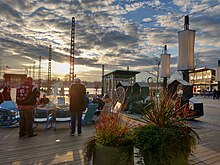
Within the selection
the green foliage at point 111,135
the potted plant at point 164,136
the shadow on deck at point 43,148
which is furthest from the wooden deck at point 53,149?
the potted plant at point 164,136

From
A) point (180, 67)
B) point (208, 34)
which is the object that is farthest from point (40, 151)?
A: point (208, 34)

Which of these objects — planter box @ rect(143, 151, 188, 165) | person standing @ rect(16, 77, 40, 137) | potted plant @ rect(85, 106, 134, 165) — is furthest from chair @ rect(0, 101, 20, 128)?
planter box @ rect(143, 151, 188, 165)

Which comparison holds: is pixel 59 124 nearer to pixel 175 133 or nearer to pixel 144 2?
pixel 175 133

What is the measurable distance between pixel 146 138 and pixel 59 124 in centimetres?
461

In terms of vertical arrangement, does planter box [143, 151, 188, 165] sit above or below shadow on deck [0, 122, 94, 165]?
above

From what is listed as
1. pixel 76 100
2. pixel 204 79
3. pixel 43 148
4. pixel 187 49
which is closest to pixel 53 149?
pixel 43 148

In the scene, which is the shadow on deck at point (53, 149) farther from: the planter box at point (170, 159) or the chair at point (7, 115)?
the planter box at point (170, 159)

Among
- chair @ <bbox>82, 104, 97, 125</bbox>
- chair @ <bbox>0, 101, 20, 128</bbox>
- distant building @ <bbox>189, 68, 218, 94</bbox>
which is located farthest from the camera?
distant building @ <bbox>189, 68, 218, 94</bbox>

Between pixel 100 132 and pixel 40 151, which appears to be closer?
pixel 100 132

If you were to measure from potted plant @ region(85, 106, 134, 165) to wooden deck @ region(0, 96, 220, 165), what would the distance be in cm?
71

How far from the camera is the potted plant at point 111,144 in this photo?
7.46ft

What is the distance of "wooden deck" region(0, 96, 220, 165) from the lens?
3.07 metres

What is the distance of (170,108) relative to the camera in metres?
2.37

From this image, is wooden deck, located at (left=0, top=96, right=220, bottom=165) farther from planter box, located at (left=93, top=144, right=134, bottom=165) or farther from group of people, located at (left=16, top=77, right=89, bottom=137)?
planter box, located at (left=93, top=144, right=134, bottom=165)
